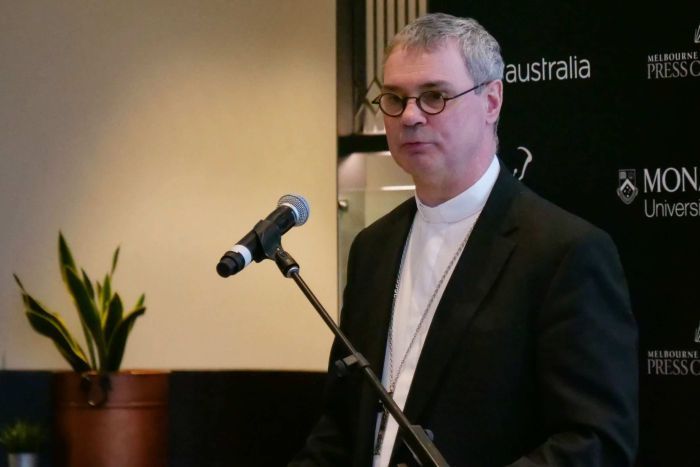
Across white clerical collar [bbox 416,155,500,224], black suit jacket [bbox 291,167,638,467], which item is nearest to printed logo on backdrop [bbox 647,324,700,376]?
black suit jacket [bbox 291,167,638,467]

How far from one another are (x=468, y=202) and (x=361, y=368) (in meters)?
0.76

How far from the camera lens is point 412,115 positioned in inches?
93.0

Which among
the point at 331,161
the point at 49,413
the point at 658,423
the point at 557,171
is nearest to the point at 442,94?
the point at 557,171

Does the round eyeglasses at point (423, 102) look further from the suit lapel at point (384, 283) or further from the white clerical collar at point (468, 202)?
the suit lapel at point (384, 283)

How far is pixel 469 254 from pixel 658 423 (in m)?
0.86

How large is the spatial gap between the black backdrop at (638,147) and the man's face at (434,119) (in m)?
0.65

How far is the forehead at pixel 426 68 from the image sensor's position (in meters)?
2.39

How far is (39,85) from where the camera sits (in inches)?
185

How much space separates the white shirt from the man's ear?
10 cm

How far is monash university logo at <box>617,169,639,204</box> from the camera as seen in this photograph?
295cm

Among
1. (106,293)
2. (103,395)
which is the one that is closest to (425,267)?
(103,395)

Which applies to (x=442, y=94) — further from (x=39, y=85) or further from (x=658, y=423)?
(x=39, y=85)

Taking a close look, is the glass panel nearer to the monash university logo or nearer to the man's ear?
the monash university logo

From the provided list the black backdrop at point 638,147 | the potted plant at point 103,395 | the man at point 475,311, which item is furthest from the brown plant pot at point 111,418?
the black backdrop at point 638,147
